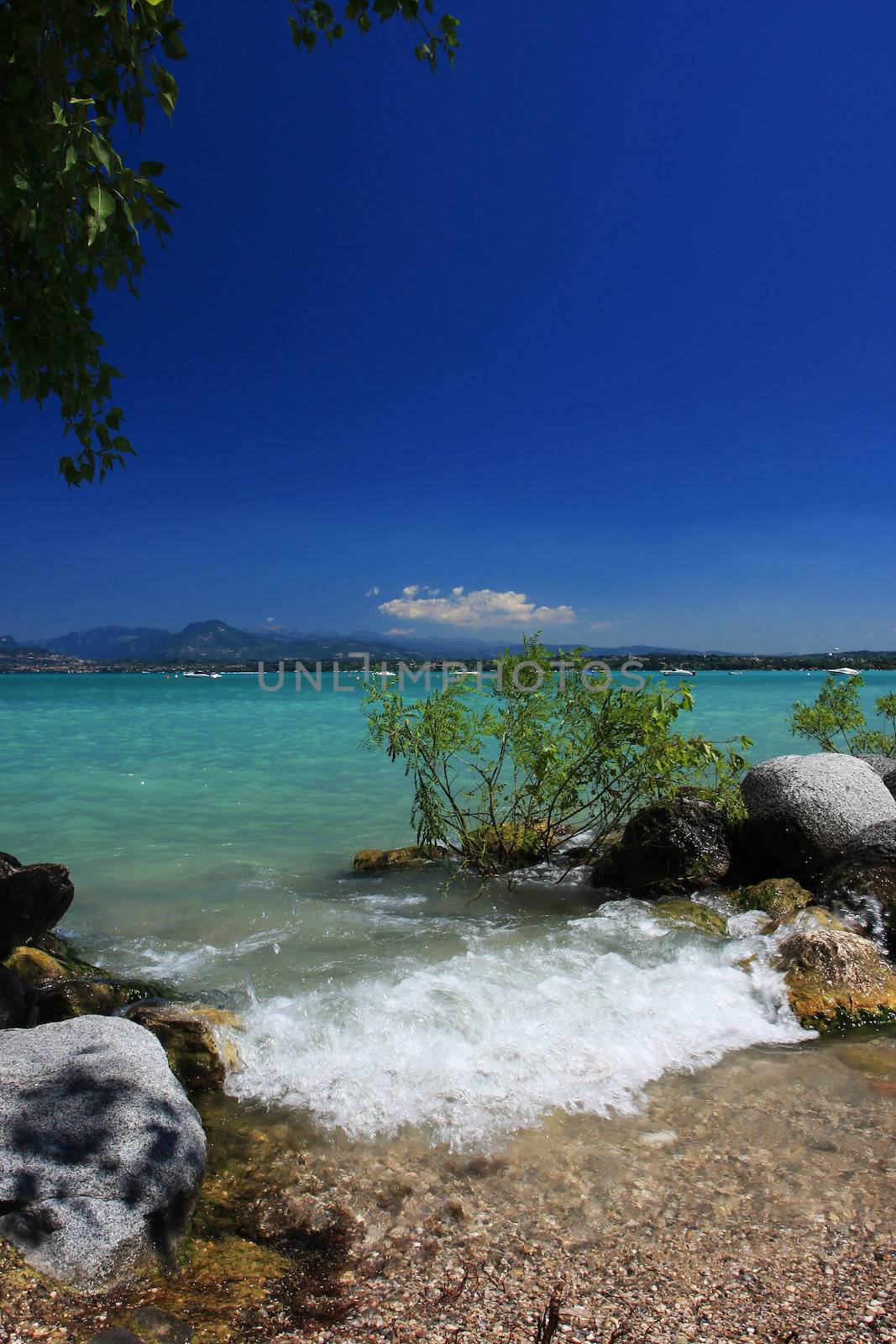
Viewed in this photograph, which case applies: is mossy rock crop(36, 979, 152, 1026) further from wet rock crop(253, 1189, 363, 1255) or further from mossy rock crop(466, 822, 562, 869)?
mossy rock crop(466, 822, 562, 869)

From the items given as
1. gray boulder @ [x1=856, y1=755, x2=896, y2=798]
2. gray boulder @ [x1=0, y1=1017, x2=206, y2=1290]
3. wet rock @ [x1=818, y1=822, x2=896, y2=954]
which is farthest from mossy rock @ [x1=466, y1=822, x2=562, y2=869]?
gray boulder @ [x1=0, y1=1017, x2=206, y2=1290]

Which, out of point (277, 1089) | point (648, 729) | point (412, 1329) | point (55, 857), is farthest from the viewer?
point (55, 857)

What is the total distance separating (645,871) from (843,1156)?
255 inches

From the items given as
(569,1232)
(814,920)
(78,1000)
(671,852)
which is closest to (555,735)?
(671,852)

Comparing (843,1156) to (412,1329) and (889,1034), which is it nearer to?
(889,1034)

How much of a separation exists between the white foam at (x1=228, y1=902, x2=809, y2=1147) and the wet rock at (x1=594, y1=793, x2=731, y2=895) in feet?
7.83

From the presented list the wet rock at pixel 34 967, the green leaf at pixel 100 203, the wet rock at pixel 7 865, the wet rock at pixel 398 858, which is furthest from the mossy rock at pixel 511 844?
the green leaf at pixel 100 203

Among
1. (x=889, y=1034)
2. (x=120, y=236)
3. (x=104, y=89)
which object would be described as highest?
(x=104, y=89)

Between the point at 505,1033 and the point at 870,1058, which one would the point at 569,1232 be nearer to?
the point at 505,1033

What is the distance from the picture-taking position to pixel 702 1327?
10.4 feet

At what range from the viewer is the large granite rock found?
26.7 ft

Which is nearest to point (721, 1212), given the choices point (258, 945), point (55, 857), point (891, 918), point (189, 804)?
point (891, 918)

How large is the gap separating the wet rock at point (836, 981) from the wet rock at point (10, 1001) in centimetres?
686

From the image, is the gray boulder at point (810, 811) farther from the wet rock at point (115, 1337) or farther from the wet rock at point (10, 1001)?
the wet rock at point (115, 1337)
